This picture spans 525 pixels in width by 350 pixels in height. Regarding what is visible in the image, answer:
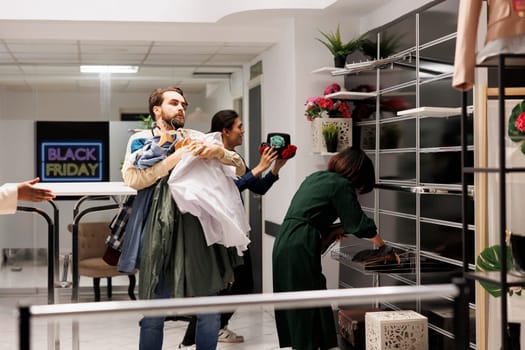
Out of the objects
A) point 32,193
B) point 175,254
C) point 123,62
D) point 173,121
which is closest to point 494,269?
point 175,254

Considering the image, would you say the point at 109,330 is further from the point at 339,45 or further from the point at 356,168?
the point at 356,168

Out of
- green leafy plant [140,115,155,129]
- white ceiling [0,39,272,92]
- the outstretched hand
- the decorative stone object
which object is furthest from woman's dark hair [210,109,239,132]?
green leafy plant [140,115,155,129]

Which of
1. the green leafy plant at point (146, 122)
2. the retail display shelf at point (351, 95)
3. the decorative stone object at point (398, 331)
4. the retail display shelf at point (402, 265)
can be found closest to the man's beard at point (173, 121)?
the retail display shelf at point (402, 265)

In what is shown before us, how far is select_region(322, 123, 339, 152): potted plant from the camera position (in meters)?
5.91

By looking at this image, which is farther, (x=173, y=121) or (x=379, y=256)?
(x=379, y=256)

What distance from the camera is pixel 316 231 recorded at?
414cm

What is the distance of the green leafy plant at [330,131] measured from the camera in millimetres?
5906

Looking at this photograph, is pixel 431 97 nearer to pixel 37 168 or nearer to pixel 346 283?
pixel 346 283

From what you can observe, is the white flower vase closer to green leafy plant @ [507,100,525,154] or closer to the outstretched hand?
green leafy plant @ [507,100,525,154]

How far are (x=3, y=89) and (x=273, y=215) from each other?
3137mm

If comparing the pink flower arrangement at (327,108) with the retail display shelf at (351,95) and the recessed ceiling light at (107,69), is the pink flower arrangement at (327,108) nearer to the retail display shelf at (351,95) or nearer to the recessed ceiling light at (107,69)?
the retail display shelf at (351,95)

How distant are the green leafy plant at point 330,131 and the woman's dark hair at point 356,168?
1.73 meters

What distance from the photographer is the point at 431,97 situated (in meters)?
4.91

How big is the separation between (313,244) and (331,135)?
6.33 feet
